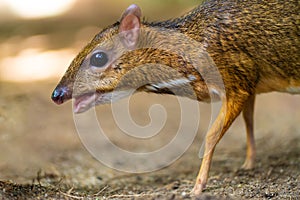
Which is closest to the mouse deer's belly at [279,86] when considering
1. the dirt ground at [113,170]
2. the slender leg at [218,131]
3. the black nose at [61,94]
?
the slender leg at [218,131]

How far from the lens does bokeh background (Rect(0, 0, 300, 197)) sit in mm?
7676

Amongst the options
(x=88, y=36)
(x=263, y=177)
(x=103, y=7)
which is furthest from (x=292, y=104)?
(x=103, y=7)

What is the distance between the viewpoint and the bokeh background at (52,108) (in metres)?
7.68

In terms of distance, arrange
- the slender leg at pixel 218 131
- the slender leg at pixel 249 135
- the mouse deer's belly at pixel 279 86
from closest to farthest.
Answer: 1. the slender leg at pixel 218 131
2. the mouse deer's belly at pixel 279 86
3. the slender leg at pixel 249 135

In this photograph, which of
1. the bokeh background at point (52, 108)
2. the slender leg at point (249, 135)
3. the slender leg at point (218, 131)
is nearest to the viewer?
the slender leg at point (218, 131)

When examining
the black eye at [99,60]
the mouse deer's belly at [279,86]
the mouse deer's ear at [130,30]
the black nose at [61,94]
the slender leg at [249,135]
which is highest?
the mouse deer's ear at [130,30]

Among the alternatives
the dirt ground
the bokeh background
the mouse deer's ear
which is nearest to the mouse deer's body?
the mouse deer's ear

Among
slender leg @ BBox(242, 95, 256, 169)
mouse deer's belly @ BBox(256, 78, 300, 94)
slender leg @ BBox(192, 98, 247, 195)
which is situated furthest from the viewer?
slender leg @ BBox(242, 95, 256, 169)

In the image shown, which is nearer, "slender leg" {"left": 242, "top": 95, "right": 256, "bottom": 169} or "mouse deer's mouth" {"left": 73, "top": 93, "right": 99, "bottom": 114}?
"mouse deer's mouth" {"left": 73, "top": 93, "right": 99, "bottom": 114}

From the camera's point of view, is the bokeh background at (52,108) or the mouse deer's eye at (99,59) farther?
the bokeh background at (52,108)

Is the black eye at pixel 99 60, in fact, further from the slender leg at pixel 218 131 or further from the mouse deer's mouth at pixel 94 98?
the slender leg at pixel 218 131

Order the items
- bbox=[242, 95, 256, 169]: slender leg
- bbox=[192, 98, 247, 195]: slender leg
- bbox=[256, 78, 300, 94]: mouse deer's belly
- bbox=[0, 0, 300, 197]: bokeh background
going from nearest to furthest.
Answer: bbox=[192, 98, 247, 195]: slender leg, bbox=[256, 78, 300, 94]: mouse deer's belly, bbox=[242, 95, 256, 169]: slender leg, bbox=[0, 0, 300, 197]: bokeh background

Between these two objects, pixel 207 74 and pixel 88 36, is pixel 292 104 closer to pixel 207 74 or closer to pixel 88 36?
pixel 207 74

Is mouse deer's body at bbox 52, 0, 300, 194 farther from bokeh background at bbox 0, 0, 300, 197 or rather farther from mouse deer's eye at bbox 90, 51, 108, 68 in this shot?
bokeh background at bbox 0, 0, 300, 197
